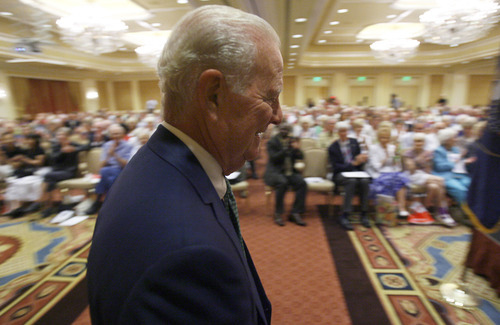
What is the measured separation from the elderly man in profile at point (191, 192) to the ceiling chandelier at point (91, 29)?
7.51 m

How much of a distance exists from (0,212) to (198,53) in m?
6.05

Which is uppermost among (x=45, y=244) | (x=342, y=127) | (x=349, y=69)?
(x=349, y=69)

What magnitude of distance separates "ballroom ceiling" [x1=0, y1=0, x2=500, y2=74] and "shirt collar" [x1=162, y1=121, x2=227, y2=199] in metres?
5.56

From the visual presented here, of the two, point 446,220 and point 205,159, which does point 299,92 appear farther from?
point 205,159

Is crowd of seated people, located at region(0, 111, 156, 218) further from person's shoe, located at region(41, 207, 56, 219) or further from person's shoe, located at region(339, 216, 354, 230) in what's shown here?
person's shoe, located at region(339, 216, 354, 230)

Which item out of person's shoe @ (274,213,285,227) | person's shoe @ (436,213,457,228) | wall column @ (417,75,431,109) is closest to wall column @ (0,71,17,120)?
person's shoe @ (274,213,285,227)

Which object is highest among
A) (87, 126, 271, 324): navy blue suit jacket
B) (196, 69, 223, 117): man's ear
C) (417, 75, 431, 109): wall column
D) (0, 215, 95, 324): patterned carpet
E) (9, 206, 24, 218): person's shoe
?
(417, 75, 431, 109): wall column

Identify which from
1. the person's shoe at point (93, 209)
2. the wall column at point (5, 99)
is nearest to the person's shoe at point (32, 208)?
the person's shoe at point (93, 209)

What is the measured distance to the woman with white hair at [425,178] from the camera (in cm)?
424

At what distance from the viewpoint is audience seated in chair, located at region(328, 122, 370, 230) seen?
4250 mm

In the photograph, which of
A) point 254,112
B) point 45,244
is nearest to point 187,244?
point 254,112

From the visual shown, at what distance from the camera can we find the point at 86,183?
4711mm

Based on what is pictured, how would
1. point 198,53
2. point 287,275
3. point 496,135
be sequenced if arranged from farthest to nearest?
point 287,275 → point 496,135 → point 198,53

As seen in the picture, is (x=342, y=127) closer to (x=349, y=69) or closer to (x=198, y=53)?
(x=198, y=53)
